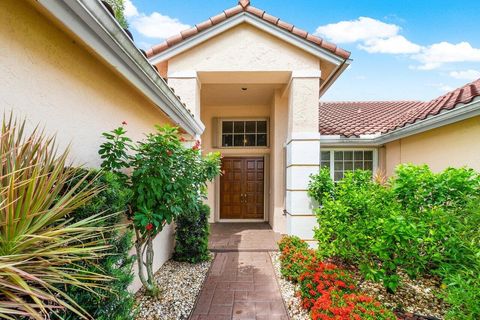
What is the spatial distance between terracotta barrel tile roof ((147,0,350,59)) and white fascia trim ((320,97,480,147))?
275 centimetres

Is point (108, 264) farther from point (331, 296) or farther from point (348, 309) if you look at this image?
point (331, 296)

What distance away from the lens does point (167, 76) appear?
7402mm

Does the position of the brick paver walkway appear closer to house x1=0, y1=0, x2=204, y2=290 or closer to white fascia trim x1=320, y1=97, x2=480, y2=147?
house x1=0, y1=0, x2=204, y2=290

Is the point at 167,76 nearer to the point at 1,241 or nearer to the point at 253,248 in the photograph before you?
the point at 253,248

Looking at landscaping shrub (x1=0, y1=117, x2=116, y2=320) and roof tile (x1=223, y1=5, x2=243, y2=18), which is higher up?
roof tile (x1=223, y1=5, x2=243, y2=18)

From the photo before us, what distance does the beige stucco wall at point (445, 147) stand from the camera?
17.6 ft

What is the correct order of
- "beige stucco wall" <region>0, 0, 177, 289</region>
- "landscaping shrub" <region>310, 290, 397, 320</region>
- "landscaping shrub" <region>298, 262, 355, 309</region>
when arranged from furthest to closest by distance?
"landscaping shrub" <region>298, 262, 355, 309</region>, "landscaping shrub" <region>310, 290, 397, 320</region>, "beige stucco wall" <region>0, 0, 177, 289</region>

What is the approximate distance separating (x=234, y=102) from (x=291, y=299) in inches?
313

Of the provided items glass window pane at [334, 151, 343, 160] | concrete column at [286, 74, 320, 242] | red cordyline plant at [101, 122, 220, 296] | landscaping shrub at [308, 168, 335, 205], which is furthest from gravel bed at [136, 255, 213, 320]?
glass window pane at [334, 151, 343, 160]

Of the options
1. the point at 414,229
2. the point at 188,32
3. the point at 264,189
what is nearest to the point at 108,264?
the point at 414,229

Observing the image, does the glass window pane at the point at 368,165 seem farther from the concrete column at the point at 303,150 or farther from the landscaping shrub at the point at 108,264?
the landscaping shrub at the point at 108,264

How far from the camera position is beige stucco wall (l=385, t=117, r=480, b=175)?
17.6 ft

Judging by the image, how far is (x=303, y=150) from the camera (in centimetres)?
717

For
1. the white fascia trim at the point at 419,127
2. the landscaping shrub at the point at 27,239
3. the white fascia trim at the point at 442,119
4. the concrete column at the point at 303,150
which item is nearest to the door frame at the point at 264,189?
the white fascia trim at the point at 419,127
